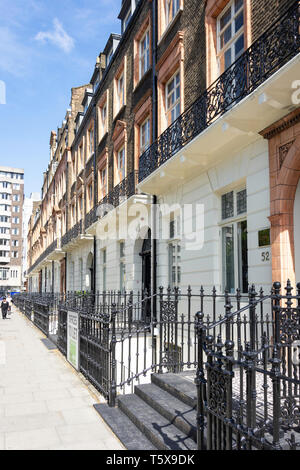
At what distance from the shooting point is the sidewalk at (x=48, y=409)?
4832mm

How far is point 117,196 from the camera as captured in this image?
646 inches

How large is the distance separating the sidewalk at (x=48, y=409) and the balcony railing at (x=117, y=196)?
6.73 meters

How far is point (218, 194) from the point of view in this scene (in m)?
9.62

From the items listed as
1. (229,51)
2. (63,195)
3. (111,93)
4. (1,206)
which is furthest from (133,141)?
(1,206)

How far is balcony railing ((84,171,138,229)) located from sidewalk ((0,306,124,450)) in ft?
22.1

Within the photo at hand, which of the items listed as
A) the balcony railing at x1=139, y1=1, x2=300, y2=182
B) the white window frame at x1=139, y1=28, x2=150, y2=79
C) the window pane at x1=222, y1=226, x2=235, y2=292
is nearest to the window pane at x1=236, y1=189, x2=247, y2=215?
the window pane at x1=222, y1=226, x2=235, y2=292

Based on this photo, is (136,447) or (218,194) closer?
(136,447)

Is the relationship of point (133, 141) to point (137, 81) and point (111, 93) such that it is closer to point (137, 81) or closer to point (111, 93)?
Answer: point (137, 81)

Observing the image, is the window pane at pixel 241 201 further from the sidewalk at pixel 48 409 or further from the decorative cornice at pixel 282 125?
the sidewalk at pixel 48 409

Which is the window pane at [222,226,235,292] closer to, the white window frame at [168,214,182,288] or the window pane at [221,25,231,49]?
the white window frame at [168,214,182,288]

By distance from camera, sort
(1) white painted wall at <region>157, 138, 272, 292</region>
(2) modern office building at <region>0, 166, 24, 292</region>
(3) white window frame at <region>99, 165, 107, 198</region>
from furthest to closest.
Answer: (2) modern office building at <region>0, 166, 24, 292</region>, (3) white window frame at <region>99, 165, 107, 198</region>, (1) white painted wall at <region>157, 138, 272, 292</region>

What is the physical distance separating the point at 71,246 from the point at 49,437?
22.6 m

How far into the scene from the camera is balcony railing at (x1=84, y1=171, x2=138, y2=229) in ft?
48.4

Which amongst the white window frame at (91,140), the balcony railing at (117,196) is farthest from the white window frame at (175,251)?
the white window frame at (91,140)
